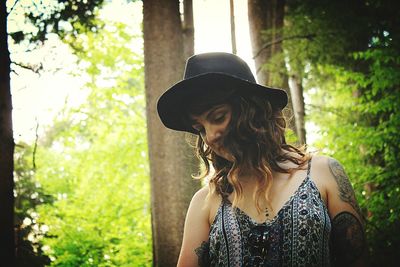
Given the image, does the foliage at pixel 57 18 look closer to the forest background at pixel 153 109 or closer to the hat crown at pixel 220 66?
the forest background at pixel 153 109

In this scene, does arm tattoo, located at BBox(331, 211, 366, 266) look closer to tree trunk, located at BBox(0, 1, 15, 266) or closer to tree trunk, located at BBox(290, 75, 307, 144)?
tree trunk, located at BBox(0, 1, 15, 266)

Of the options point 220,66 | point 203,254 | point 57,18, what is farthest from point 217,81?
point 57,18

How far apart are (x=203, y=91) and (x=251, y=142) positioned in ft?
1.48

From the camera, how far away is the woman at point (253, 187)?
1.83 m

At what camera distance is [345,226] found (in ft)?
6.05

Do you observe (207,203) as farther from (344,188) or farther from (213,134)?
(344,188)

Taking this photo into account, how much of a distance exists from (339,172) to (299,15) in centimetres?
696

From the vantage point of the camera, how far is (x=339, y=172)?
1969mm

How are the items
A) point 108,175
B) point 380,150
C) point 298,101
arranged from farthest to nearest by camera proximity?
point 108,175 → point 298,101 → point 380,150

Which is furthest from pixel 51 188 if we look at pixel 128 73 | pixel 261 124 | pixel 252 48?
pixel 261 124

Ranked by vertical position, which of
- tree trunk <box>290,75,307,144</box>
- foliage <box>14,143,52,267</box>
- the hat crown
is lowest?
foliage <box>14,143,52,267</box>

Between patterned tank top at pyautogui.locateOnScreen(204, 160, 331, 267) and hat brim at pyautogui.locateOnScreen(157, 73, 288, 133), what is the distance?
19.4 inches

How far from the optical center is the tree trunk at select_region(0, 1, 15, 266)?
3.89m

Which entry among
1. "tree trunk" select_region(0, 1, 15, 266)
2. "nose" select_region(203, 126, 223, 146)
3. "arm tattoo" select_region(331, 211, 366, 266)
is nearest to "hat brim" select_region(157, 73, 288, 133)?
"nose" select_region(203, 126, 223, 146)
